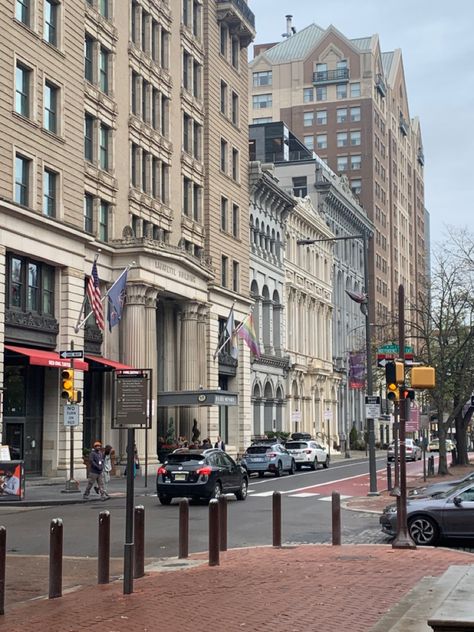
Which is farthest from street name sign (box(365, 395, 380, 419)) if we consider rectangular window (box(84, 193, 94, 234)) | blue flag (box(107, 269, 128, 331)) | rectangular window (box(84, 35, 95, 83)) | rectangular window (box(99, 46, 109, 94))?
rectangular window (box(99, 46, 109, 94))

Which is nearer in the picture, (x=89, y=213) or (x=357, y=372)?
(x=89, y=213)

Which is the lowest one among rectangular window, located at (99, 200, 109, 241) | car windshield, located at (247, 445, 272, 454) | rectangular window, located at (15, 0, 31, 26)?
car windshield, located at (247, 445, 272, 454)

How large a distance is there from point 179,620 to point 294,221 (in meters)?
68.3

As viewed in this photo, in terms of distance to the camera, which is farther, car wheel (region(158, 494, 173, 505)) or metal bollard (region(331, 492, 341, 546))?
car wheel (region(158, 494, 173, 505))

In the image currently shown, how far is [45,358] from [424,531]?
67.8ft

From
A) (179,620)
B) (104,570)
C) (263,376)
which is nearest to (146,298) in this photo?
(263,376)

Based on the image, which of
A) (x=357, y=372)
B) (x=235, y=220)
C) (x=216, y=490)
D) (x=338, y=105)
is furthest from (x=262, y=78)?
(x=216, y=490)

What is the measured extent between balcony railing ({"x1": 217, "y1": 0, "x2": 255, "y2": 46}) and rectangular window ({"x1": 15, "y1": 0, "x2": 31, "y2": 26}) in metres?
23.7

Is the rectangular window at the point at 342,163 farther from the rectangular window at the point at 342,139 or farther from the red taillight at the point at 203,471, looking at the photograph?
the red taillight at the point at 203,471

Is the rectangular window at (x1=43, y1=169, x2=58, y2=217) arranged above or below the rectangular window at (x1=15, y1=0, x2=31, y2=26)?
below

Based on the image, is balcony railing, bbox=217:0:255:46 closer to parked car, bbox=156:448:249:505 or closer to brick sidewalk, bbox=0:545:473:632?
parked car, bbox=156:448:249:505

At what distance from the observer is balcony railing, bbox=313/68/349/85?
119 metres

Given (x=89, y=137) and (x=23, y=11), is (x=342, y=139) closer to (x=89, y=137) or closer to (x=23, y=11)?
(x=89, y=137)

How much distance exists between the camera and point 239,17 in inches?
2410
